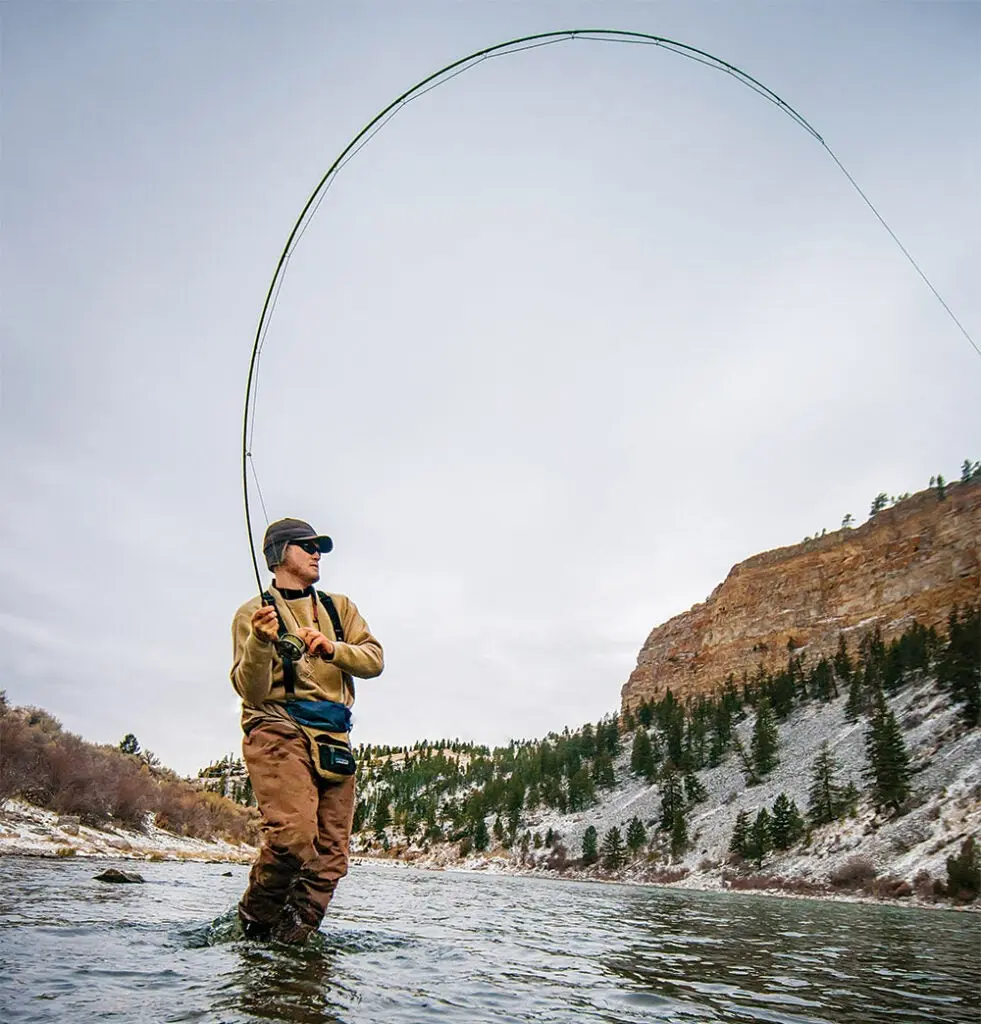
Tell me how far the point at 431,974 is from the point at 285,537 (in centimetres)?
331

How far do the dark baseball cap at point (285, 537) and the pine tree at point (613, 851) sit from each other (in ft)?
223

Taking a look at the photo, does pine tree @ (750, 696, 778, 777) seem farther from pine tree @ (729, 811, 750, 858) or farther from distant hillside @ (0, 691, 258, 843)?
distant hillside @ (0, 691, 258, 843)

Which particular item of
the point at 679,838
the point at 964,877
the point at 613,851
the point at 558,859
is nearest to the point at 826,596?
the point at 558,859

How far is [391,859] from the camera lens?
101562 mm

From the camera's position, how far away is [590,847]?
70625mm

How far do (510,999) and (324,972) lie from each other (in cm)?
108

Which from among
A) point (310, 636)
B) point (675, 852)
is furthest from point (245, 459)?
point (675, 852)

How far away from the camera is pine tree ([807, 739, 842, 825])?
52.4m

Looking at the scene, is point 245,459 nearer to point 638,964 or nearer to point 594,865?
point 638,964

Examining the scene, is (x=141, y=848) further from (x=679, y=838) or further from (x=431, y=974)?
(x=679, y=838)

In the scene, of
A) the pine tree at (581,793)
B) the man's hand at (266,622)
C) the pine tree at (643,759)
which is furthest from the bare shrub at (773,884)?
the man's hand at (266,622)

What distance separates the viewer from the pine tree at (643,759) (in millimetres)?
86988

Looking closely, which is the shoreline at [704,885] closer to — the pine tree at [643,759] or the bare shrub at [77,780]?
the pine tree at [643,759]

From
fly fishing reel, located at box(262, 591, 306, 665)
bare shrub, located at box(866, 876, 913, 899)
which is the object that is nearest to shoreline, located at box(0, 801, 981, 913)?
bare shrub, located at box(866, 876, 913, 899)
